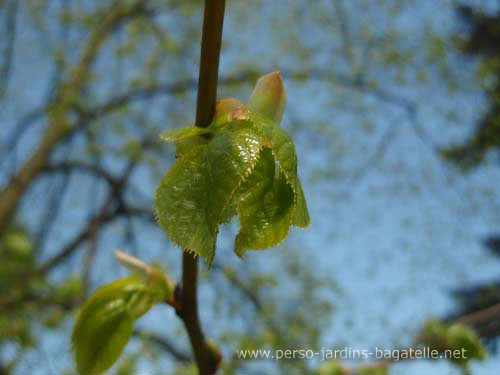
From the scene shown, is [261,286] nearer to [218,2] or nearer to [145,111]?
[145,111]

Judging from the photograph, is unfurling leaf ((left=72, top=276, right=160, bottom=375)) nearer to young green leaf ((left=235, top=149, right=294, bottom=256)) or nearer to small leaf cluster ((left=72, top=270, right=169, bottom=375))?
small leaf cluster ((left=72, top=270, right=169, bottom=375))

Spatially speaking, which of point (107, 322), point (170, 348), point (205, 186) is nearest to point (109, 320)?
point (107, 322)

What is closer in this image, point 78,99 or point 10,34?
point 10,34

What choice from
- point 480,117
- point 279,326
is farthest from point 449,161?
point 279,326

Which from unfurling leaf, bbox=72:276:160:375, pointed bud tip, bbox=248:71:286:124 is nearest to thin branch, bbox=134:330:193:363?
unfurling leaf, bbox=72:276:160:375

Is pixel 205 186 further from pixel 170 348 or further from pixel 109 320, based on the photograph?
pixel 170 348

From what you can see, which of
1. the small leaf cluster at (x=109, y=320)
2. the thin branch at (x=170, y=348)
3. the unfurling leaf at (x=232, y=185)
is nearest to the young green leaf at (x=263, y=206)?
the unfurling leaf at (x=232, y=185)
